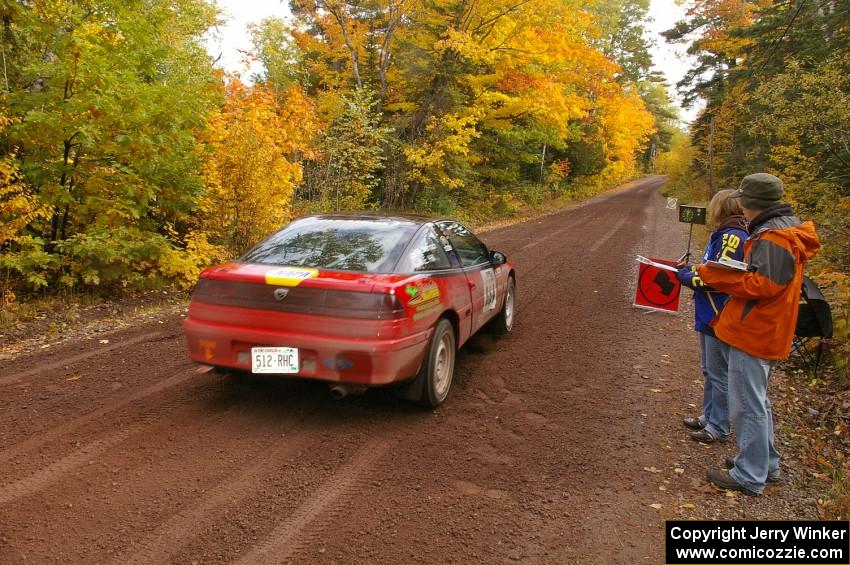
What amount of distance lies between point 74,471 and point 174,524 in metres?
0.94

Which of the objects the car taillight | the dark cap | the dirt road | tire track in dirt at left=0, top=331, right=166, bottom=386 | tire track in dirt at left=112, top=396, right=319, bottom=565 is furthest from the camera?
tire track in dirt at left=0, top=331, right=166, bottom=386

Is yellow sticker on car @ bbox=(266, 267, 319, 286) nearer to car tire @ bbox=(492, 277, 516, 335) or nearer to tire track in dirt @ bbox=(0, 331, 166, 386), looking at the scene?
tire track in dirt @ bbox=(0, 331, 166, 386)

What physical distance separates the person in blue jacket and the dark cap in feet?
1.45

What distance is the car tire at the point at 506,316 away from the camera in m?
6.24

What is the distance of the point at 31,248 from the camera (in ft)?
21.4

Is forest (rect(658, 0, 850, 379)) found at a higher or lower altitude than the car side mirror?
higher

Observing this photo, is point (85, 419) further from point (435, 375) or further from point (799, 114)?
point (799, 114)

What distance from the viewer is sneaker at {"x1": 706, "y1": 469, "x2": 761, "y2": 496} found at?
3.21m

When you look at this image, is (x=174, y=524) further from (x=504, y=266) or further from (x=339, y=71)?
(x=339, y=71)

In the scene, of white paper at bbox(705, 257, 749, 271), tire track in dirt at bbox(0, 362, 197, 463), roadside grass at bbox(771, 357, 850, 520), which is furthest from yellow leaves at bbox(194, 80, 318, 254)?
roadside grass at bbox(771, 357, 850, 520)

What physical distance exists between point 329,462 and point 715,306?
9.39 feet

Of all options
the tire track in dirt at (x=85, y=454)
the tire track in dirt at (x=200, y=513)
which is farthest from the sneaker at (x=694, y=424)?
the tire track in dirt at (x=85, y=454)

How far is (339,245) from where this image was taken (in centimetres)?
430

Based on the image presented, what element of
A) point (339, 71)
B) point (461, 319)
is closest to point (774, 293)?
point (461, 319)
